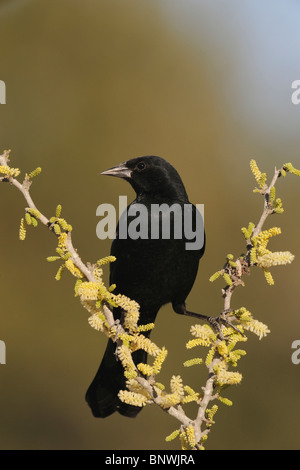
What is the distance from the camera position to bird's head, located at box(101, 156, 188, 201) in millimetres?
3035

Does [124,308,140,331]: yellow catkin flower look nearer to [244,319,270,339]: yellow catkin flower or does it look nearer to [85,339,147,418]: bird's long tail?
[244,319,270,339]: yellow catkin flower

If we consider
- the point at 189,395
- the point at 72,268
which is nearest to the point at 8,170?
the point at 72,268

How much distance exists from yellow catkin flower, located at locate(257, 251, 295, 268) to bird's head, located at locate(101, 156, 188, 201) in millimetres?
1337

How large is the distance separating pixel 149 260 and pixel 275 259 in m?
1.32

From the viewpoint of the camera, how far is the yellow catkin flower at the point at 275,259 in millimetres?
1607

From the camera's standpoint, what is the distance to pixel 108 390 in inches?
121

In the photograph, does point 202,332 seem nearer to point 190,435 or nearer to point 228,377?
point 228,377

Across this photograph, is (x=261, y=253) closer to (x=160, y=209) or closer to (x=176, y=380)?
(x=176, y=380)

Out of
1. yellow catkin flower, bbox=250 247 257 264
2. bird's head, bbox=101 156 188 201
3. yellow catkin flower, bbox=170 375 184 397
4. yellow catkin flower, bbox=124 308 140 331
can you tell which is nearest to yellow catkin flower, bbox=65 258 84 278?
yellow catkin flower, bbox=124 308 140 331

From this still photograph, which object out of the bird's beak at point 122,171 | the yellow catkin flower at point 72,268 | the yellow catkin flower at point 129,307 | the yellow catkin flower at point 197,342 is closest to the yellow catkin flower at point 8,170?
the yellow catkin flower at point 72,268

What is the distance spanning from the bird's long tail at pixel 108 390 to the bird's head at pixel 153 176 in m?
0.88

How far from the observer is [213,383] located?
70.1 inches

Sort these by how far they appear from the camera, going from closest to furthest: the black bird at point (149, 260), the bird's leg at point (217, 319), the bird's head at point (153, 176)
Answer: the bird's leg at point (217, 319) < the black bird at point (149, 260) < the bird's head at point (153, 176)

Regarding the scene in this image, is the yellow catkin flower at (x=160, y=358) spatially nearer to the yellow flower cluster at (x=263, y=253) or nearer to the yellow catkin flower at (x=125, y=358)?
the yellow catkin flower at (x=125, y=358)
